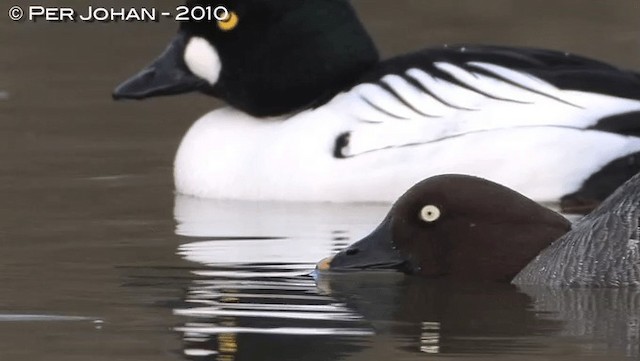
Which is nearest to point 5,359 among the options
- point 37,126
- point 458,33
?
point 37,126

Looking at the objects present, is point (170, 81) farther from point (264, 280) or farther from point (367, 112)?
point (264, 280)

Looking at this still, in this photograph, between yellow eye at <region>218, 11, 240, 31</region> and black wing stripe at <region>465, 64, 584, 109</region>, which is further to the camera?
yellow eye at <region>218, 11, 240, 31</region>

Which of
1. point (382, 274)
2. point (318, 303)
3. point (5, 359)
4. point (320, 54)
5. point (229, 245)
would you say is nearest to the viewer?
point (5, 359)

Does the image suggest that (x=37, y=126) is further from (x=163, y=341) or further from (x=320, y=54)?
(x=163, y=341)

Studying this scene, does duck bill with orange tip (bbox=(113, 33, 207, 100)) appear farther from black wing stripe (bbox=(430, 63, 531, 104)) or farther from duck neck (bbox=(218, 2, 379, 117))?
black wing stripe (bbox=(430, 63, 531, 104))

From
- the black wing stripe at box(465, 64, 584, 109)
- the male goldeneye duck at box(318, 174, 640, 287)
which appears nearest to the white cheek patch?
the black wing stripe at box(465, 64, 584, 109)

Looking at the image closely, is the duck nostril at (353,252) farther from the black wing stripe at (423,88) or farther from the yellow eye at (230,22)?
the yellow eye at (230,22)

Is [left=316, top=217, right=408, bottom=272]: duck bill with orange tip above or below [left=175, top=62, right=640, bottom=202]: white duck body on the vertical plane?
below
